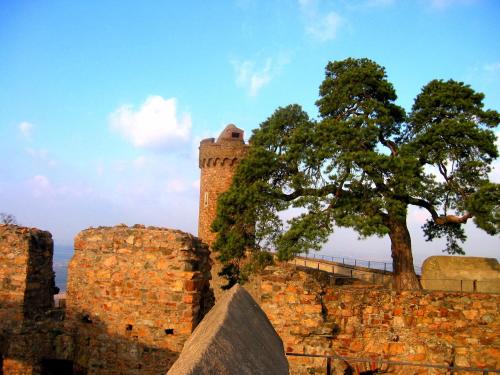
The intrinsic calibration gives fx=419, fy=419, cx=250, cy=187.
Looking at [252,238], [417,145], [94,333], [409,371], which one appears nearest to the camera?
[94,333]

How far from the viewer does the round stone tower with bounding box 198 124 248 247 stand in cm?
3042

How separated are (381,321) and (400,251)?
33.2ft

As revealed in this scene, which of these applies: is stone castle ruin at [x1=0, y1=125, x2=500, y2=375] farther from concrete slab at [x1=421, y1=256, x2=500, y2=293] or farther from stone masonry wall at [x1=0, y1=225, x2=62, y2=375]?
concrete slab at [x1=421, y1=256, x2=500, y2=293]

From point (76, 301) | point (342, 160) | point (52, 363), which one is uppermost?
point (342, 160)

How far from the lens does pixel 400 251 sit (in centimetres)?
1727

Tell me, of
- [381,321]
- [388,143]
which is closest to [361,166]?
[388,143]

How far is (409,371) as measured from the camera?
7520 millimetres

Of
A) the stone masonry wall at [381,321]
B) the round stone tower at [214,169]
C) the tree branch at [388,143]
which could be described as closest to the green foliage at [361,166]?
the tree branch at [388,143]

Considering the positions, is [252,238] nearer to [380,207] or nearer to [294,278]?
[380,207]

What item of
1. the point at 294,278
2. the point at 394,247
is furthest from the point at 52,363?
the point at 394,247

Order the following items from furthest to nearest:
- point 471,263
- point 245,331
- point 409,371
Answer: point 471,263 → point 409,371 → point 245,331

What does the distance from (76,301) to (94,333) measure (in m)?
0.64

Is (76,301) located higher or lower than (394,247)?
lower

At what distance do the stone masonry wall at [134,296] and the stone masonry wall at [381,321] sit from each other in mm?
1459
